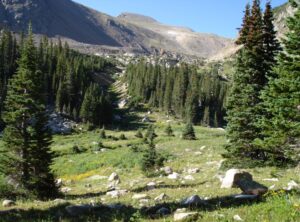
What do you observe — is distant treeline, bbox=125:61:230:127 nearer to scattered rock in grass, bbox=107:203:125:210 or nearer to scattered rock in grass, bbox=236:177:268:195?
scattered rock in grass, bbox=236:177:268:195

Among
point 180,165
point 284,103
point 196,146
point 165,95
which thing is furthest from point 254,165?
point 165,95

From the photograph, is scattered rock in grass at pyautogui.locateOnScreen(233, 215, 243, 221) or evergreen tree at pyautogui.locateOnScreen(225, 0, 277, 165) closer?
scattered rock in grass at pyautogui.locateOnScreen(233, 215, 243, 221)

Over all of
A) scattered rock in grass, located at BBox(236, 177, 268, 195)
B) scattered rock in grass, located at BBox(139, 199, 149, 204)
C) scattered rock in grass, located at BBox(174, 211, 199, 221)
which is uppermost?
scattered rock in grass, located at BBox(174, 211, 199, 221)

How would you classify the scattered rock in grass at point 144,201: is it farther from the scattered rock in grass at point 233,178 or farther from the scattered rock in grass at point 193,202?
the scattered rock in grass at point 233,178

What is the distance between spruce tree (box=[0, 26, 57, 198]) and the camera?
24.3 metres

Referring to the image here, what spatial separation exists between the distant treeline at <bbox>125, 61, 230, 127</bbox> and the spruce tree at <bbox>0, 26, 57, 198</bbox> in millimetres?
87800

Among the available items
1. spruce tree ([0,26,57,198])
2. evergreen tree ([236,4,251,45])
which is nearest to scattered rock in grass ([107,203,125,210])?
spruce tree ([0,26,57,198])

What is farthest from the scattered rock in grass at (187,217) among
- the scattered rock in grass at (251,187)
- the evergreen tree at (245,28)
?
the evergreen tree at (245,28)

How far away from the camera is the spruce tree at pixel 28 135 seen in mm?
24344

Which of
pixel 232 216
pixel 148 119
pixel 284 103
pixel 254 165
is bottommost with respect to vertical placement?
pixel 148 119

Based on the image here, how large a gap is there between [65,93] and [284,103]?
99.4 meters

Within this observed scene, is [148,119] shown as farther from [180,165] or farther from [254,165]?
[254,165]

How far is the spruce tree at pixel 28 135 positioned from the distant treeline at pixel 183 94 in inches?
3457

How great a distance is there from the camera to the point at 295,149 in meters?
17.8
